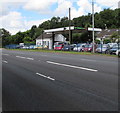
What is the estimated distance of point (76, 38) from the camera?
80.8m

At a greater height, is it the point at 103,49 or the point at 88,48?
the point at 88,48

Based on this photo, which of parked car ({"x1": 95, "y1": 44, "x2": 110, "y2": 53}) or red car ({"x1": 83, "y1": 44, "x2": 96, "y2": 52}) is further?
red car ({"x1": 83, "y1": 44, "x2": 96, "y2": 52})

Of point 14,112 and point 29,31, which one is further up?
point 29,31

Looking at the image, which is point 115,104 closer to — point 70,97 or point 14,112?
point 70,97

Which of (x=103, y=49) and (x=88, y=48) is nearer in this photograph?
(x=103, y=49)

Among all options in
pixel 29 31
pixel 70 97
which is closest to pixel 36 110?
pixel 70 97

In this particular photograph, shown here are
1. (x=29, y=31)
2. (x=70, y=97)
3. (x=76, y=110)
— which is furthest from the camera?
(x=29, y=31)

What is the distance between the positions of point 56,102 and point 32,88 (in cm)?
208

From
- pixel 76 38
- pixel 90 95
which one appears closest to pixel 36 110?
pixel 90 95

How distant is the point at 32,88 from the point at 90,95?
7.75 feet

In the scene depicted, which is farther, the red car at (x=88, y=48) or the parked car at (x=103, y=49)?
the red car at (x=88, y=48)

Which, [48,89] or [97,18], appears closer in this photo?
[48,89]

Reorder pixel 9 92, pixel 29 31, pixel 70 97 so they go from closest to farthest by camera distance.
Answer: pixel 70 97 < pixel 9 92 < pixel 29 31

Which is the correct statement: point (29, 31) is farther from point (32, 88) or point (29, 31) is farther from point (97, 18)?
point (32, 88)
